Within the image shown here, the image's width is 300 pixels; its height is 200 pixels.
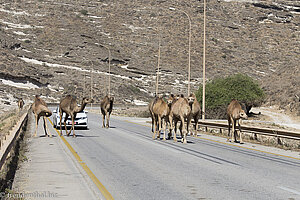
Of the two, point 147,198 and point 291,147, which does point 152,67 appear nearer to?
point 291,147

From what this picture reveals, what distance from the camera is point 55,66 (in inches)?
4220

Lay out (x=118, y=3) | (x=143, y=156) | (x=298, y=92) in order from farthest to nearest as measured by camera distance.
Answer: (x=118, y=3)
(x=298, y=92)
(x=143, y=156)

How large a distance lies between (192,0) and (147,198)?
473 ft

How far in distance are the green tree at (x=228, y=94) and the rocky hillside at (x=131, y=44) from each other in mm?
18420

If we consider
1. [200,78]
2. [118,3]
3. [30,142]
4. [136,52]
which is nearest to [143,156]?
[30,142]

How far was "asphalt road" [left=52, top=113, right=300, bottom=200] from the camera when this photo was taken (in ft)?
30.6

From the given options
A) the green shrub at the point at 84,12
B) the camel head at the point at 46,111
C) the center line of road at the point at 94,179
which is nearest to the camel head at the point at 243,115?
the center line of road at the point at 94,179

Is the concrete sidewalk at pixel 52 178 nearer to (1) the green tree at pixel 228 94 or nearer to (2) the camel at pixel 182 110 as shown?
(2) the camel at pixel 182 110

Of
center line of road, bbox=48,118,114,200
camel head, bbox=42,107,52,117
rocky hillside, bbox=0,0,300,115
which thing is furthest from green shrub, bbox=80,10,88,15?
center line of road, bbox=48,118,114,200

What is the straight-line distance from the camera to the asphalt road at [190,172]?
30.6 ft

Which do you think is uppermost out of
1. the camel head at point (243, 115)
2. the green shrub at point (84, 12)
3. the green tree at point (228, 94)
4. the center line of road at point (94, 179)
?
the green shrub at point (84, 12)

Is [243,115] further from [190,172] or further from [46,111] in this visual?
[46,111]

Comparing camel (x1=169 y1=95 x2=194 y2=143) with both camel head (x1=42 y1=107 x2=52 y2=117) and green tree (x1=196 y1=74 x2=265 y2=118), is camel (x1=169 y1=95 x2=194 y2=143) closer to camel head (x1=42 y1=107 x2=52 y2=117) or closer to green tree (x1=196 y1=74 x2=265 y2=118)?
camel head (x1=42 y1=107 x2=52 y2=117)

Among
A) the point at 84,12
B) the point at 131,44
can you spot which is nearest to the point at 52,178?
the point at 131,44
